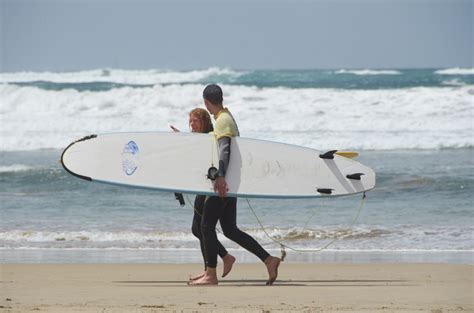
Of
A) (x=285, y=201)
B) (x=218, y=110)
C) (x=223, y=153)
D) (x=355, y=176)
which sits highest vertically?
(x=218, y=110)

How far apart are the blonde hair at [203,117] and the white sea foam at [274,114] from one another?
11.0 meters

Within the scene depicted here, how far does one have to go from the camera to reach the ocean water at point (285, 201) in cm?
895

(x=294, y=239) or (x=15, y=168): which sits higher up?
(x=294, y=239)

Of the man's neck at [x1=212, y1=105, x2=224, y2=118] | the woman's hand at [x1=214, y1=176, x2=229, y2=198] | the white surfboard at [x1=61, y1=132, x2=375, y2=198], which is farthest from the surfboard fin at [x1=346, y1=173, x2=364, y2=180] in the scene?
the man's neck at [x1=212, y1=105, x2=224, y2=118]

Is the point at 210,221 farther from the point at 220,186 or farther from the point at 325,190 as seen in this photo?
the point at 325,190

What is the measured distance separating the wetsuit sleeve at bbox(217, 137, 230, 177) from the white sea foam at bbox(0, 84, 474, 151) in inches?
445

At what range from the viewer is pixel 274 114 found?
23.0m

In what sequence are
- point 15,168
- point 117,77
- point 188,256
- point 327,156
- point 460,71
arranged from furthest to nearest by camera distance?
point 460,71
point 117,77
point 15,168
point 188,256
point 327,156

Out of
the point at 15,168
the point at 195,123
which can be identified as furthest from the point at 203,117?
the point at 15,168

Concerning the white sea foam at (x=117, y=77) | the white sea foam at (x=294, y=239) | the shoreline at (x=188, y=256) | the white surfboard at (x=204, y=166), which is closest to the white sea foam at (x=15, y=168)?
the white sea foam at (x=294, y=239)

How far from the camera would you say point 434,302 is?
590cm

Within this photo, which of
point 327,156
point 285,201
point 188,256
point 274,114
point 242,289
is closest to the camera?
point 242,289

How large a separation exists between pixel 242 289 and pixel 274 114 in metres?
16.7

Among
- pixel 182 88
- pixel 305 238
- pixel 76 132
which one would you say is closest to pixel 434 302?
pixel 305 238
